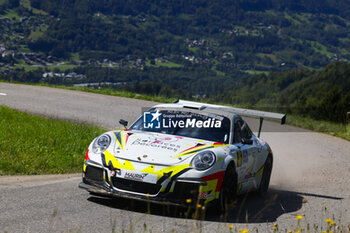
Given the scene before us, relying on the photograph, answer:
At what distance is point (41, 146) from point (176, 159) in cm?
469

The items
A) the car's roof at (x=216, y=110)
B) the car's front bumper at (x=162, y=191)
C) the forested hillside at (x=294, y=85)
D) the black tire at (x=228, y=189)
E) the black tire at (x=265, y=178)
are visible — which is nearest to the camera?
the car's front bumper at (x=162, y=191)

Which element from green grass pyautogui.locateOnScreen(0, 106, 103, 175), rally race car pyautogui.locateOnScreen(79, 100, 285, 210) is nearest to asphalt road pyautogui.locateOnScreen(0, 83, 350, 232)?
rally race car pyautogui.locateOnScreen(79, 100, 285, 210)

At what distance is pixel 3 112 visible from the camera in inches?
594

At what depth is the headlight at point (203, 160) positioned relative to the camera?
273 inches

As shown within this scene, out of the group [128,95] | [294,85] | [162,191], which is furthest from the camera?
[294,85]

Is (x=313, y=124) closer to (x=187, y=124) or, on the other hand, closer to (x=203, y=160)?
(x=187, y=124)

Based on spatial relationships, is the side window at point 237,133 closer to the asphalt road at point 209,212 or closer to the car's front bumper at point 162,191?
the asphalt road at point 209,212

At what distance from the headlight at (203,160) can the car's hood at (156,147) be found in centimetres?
10

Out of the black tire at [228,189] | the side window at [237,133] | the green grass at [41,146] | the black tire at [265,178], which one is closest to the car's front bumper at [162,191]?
the black tire at [228,189]

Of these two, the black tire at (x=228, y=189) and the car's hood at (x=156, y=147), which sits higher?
the car's hood at (x=156, y=147)

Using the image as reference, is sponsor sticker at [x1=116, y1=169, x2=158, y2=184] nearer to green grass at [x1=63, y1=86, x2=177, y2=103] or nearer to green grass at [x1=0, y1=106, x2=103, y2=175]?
green grass at [x1=0, y1=106, x2=103, y2=175]

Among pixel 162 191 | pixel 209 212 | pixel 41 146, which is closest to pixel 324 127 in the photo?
pixel 41 146

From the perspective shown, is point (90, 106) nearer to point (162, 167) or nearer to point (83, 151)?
point (83, 151)

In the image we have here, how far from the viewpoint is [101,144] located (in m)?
7.48
